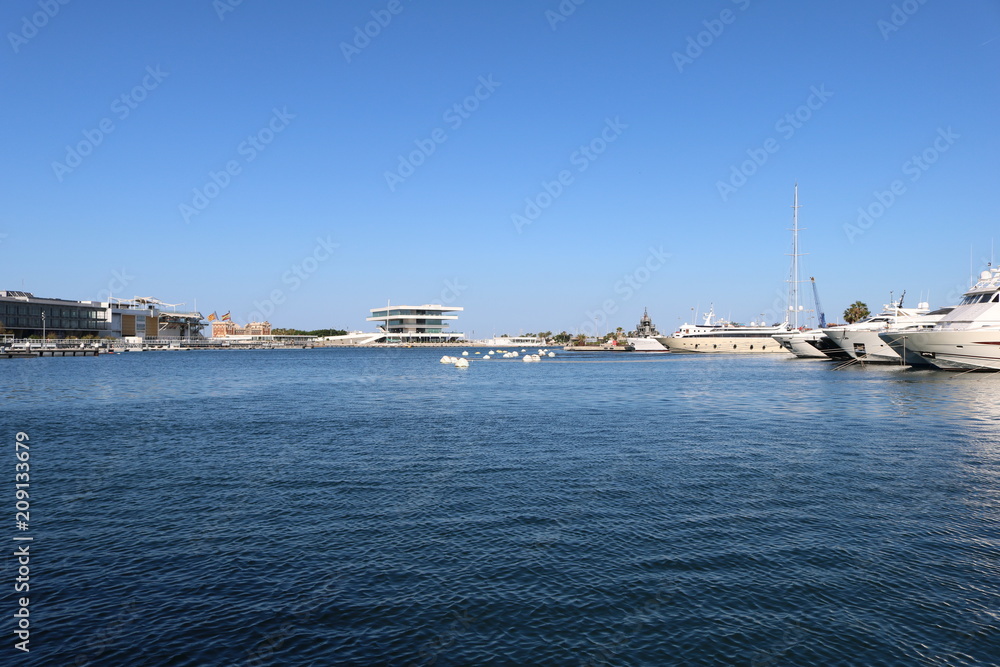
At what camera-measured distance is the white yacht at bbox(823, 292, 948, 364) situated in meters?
87.4

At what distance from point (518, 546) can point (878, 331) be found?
9501 cm

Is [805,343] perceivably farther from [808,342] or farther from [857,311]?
[857,311]

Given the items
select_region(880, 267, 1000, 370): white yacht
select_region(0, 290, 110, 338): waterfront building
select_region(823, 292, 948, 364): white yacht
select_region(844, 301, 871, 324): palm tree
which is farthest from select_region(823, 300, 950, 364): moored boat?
select_region(0, 290, 110, 338): waterfront building

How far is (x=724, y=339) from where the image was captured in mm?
180500

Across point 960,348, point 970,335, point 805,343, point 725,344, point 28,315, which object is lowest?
point 960,348

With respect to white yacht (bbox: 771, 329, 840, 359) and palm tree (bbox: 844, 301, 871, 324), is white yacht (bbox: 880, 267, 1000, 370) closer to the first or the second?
white yacht (bbox: 771, 329, 840, 359)

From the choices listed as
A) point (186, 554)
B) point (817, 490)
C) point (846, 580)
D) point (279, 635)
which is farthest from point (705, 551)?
point (186, 554)

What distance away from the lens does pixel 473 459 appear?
25.0m

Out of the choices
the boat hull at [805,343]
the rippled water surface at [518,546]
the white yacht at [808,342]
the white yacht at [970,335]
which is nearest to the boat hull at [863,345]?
the white yacht at [808,342]

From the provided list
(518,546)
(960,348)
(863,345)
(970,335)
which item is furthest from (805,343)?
(518,546)

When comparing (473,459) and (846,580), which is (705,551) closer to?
(846,580)

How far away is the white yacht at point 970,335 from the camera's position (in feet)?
203

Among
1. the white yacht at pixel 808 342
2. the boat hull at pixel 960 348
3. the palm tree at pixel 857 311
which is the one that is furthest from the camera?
the palm tree at pixel 857 311

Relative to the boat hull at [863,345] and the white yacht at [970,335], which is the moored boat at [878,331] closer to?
the boat hull at [863,345]
